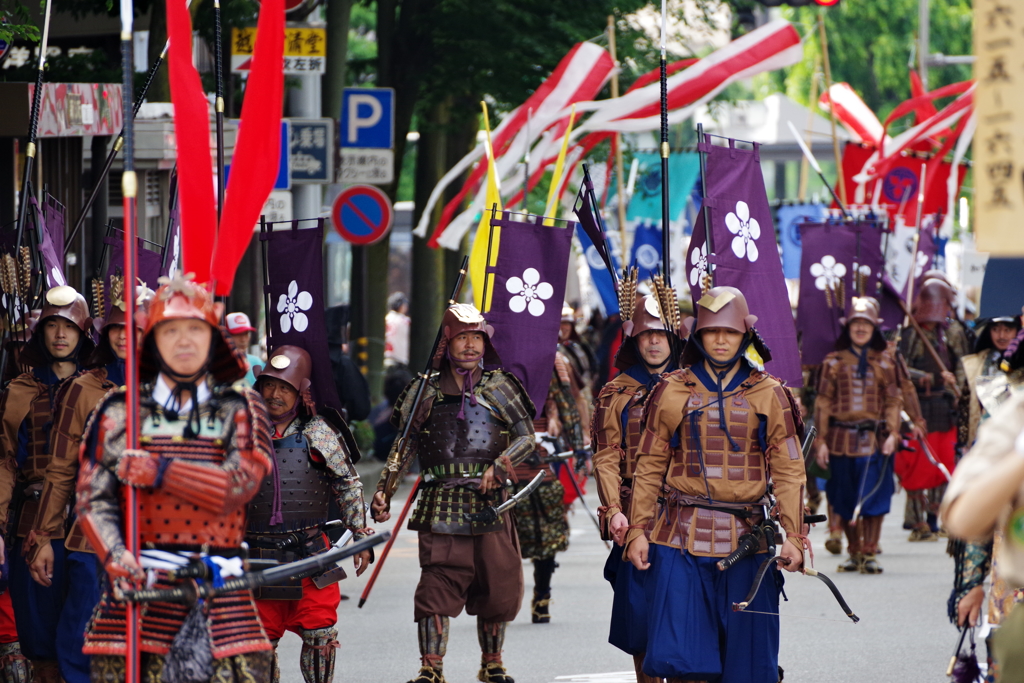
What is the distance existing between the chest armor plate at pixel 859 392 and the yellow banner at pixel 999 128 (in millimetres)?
8583

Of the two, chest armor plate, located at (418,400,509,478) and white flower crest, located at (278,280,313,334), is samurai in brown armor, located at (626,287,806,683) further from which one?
white flower crest, located at (278,280,313,334)

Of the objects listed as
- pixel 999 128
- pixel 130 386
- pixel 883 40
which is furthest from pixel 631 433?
pixel 883 40

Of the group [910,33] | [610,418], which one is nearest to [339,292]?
[910,33]

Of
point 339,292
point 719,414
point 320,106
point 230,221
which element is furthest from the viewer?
point 339,292

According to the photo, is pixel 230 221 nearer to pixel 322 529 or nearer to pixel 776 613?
pixel 322 529

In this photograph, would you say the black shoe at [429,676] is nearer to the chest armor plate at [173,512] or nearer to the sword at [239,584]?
the sword at [239,584]

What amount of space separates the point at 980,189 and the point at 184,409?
2.71m

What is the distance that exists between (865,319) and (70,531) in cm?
719

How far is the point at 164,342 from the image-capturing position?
5598 millimetres

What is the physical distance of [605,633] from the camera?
33.7 ft

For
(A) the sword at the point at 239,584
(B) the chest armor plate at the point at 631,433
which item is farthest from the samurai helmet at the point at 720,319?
(A) the sword at the point at 239,584

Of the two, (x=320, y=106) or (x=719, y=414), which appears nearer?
(x=719, y=414)

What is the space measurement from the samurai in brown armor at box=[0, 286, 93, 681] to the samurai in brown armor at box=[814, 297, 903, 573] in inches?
263

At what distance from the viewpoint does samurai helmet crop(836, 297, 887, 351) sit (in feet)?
42.2
